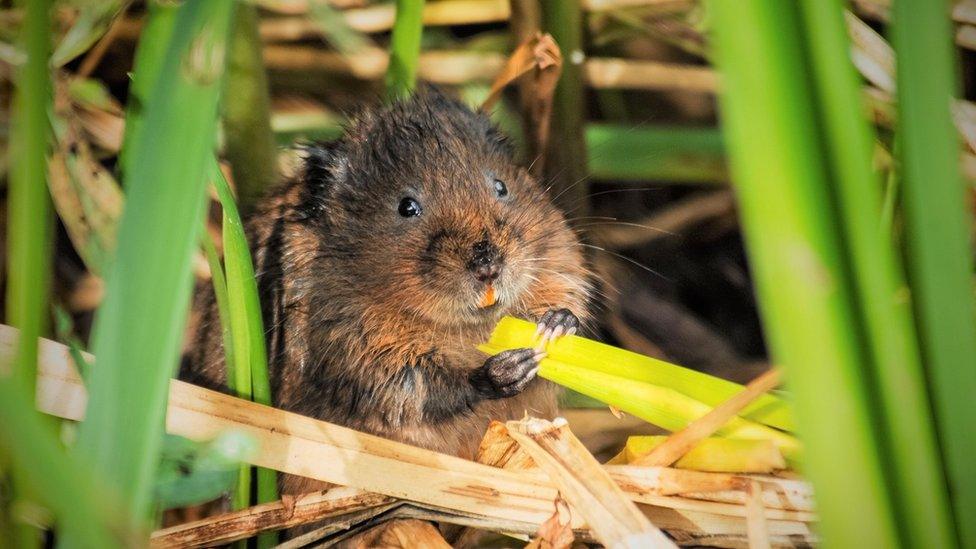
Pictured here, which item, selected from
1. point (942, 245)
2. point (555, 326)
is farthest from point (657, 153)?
point (942, 245)

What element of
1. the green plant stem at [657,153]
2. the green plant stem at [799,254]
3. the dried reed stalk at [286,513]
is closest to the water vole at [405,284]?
the dried reed stalk at [286,513]

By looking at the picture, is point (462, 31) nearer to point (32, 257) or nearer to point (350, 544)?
point (350, 544)

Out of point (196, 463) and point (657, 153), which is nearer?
point (196, 463)

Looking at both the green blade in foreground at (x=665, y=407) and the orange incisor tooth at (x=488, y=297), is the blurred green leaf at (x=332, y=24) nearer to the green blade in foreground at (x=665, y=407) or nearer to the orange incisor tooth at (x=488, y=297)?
the orange incisor tooth at (x=488, y=297)

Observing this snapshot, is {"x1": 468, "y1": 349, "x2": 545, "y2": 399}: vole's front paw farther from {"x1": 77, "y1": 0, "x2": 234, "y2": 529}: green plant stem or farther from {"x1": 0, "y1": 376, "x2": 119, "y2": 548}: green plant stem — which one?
{"x1": 0, "y1": 376, "x2": 119, "y2": 548}: green plant stem

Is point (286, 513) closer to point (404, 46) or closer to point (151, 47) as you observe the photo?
point (151, 47)

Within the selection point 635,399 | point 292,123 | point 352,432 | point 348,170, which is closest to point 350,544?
point 352,432

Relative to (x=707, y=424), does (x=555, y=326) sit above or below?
above
